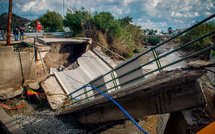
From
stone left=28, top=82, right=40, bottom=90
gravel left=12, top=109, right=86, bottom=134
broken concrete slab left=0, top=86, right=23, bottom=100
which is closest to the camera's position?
gravel left=12, top=109, right=86, bottom=134

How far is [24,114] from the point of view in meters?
6.10

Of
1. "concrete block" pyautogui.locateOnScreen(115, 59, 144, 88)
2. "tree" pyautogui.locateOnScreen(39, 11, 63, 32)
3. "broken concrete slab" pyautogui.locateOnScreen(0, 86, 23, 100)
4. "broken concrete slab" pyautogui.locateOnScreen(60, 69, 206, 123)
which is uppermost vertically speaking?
"tree" pyautogui.locateOnScreen(39, 11, 63, 32)

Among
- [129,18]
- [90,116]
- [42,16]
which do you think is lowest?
[90,116]

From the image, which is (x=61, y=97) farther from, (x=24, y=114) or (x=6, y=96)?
(x=6, y=96)

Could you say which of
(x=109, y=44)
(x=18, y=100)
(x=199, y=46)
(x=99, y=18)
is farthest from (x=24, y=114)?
(x=199, y=46)

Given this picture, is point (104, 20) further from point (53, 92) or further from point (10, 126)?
point (10, 126)

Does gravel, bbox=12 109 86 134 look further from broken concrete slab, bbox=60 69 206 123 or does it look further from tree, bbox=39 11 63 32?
tree, bbox=39 11 63 32

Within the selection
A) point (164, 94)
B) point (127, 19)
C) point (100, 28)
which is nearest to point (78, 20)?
point (100, 28)

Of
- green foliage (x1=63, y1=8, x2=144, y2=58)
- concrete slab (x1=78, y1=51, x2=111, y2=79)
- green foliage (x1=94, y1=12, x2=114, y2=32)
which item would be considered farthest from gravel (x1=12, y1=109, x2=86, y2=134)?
green foliage (x1=94, y1=12, x2=114, y2=32)

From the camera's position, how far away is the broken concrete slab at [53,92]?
6.69 meters

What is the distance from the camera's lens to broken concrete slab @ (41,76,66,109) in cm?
669

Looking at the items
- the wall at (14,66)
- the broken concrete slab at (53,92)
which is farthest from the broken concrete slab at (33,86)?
the wall at (14,66)

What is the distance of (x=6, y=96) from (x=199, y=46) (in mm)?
17802

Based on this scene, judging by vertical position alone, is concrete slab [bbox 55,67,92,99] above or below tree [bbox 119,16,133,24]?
below
